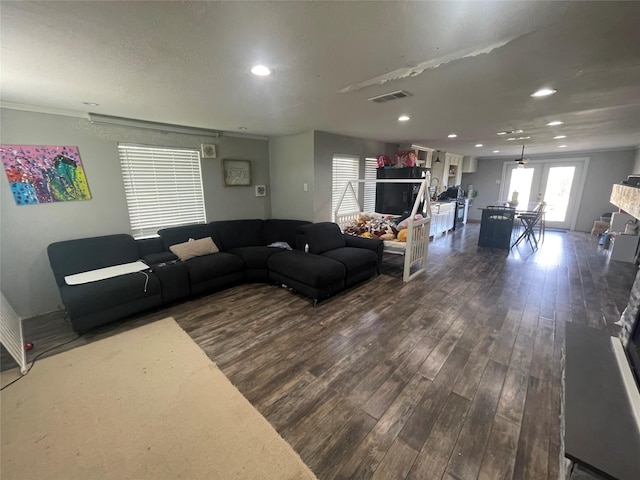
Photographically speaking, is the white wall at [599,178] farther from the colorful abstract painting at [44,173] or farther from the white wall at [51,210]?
the colorful abstract painting at [44,173]

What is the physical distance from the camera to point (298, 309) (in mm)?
3010

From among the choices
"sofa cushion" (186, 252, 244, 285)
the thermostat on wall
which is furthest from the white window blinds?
"sofa cushion" (186, 252, 244, 285)

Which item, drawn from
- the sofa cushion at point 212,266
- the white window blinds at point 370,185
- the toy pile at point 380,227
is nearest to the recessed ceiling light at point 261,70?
the sofa cushion at point 212,266

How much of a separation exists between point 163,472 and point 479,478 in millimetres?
1676

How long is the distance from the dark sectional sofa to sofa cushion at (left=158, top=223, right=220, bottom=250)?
1cm

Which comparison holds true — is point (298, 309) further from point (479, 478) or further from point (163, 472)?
point (479, 478)

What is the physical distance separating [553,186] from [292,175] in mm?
8650

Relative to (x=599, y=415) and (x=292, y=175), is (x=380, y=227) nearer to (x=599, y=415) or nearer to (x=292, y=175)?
(x=292, y=175)

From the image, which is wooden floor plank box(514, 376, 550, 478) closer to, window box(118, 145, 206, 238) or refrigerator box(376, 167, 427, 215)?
refrigerator box(376, 167, 427, 215)

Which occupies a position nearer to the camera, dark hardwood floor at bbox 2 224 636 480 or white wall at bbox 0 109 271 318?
dark hardwood floor at bbox 2 224 636 480

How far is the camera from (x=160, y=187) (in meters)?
3.78

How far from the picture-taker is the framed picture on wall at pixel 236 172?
14.5 feet

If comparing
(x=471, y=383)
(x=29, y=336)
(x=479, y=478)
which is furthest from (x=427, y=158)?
(x=29, y=336)

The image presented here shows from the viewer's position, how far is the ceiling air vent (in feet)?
7.66
